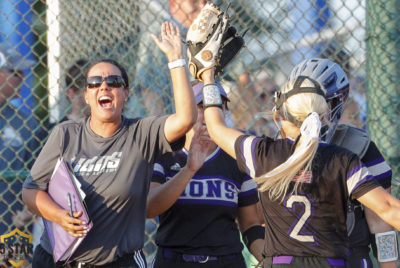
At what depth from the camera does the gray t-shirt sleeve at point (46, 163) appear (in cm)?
359

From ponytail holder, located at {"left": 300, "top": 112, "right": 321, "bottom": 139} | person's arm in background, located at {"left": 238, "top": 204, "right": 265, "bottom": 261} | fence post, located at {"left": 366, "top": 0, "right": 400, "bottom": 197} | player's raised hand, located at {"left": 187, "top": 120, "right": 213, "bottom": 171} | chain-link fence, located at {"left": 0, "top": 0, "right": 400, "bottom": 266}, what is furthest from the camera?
chain-link fence, located at {"left": 0, "top": 0, "right": 400, "bottom": 266}

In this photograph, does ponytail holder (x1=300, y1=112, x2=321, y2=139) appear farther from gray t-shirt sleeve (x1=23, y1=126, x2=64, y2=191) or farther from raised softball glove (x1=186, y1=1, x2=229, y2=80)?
gray t-shirt sleeve (x1=23, y1=126, x2=64, y2=191)

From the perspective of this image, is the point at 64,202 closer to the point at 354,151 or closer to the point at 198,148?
the point at 198,148

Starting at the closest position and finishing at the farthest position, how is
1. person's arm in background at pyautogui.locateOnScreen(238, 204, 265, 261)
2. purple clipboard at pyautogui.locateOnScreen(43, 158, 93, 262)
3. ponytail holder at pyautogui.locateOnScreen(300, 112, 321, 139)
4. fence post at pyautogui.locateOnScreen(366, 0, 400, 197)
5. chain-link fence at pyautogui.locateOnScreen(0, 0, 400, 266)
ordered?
ponytail holder at pyautogui.locateOnScreen(300, 112, 321, 139), purple clipboard at pyautogui.locateOnScreen(43, 158, 93, 262), person's arm in background at pyautogui.locateOnScreen(238, 204, 265, 261), fence post at pyautogui.locateOnScreen(366, 0, 400, 197), chain-link fence at pyautogui.locateOnScreen(0, 0, 400, 266)

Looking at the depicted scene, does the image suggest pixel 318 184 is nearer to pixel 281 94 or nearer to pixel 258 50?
pixel 281 94

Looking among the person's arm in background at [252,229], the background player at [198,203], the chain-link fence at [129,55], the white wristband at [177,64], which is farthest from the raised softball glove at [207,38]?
the chain-link fence at [129,55]

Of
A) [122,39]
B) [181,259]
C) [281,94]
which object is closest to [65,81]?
[122,39]

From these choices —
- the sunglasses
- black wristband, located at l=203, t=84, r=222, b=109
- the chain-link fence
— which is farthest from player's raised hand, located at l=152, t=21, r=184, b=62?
the chain-link fence

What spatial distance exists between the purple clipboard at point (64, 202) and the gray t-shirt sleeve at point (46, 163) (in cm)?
9

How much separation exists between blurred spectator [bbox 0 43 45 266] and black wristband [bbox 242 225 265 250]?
7.20 feet

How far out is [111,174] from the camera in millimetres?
3457

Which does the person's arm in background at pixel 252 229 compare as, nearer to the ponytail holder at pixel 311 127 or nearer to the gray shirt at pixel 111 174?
the gray shirt at pixel 111 174

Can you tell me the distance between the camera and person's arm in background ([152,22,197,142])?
336cm

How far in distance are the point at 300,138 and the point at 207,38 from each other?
0.79 metres
